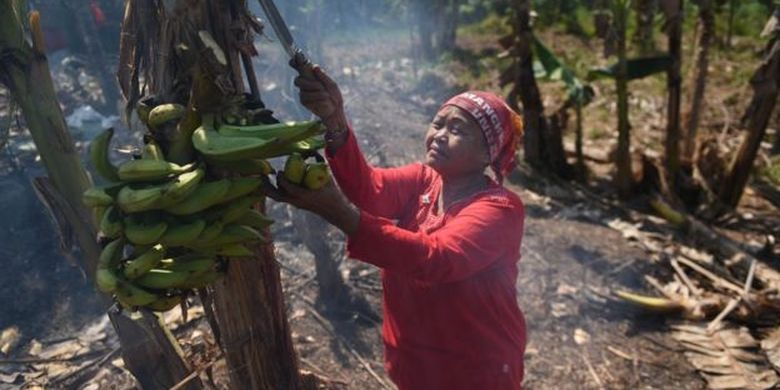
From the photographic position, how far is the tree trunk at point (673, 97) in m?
4.87

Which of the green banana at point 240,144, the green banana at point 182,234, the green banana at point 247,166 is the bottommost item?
the green banana at point 182,234

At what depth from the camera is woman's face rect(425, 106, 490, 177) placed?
1.70m

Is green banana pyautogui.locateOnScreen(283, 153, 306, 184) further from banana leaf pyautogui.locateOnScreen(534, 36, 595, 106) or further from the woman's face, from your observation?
banana leaf pyautogui.locateOnScreen(534, 36, 595, 106)

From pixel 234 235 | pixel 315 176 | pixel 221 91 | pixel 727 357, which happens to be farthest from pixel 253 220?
pixel 727 357

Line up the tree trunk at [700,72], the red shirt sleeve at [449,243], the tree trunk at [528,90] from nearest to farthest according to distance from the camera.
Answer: the red shirt sleeve at [449,243]
the tree trunk at [700,72]
the tree trunk at [528,90]

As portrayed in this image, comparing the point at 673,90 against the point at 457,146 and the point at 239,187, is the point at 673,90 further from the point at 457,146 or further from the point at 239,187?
the point at 239,187

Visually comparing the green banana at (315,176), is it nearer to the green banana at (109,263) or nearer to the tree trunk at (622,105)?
the green banana at (109,263)

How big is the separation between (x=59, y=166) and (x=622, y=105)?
4.67 meters

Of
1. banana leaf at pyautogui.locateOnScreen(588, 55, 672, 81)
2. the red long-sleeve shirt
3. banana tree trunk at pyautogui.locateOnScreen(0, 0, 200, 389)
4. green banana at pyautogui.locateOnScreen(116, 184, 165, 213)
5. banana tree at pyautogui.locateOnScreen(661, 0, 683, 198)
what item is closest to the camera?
green banana at pyautogui.locateOnScreen(116, 184, 165, 213)

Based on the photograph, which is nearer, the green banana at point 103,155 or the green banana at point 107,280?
the green banana at point 107,280

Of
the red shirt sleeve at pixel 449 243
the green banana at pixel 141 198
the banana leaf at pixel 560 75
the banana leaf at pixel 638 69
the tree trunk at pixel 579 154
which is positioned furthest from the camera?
the tree trunk at pixel 579 154

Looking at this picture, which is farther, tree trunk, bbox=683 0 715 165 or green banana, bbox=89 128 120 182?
tree trunk, bbox=683 0 715 165

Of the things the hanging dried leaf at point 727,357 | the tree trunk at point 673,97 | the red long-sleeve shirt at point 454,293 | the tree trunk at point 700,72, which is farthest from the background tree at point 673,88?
the red long-sleeve shirt at point 454,293

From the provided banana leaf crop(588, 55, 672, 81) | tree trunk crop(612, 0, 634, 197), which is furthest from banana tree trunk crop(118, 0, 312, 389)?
banana leaf crop(588, 55, 672, 81)
